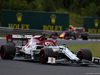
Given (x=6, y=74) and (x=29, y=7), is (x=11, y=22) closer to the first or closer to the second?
(x=29, y=7)

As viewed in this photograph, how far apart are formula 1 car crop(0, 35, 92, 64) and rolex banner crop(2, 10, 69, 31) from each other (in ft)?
66.6

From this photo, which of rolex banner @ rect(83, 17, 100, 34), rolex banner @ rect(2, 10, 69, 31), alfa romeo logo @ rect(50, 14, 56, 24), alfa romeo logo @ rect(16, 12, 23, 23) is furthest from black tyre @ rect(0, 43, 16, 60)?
rolex banner @ rect(83, 17, 100, 34)

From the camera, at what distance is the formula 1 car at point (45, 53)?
12.6m

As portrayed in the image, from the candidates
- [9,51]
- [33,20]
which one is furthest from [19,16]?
[9,51]

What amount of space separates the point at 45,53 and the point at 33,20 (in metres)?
24.1

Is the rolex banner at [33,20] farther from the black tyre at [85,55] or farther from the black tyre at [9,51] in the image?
the black tyre at [85,55]

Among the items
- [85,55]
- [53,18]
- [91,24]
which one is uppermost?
[53,18]

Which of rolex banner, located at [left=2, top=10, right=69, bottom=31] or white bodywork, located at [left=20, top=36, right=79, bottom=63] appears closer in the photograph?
white bodywork, located at [left=20, top=36, right=79, bottom=63]

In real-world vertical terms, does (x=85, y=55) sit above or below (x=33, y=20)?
below

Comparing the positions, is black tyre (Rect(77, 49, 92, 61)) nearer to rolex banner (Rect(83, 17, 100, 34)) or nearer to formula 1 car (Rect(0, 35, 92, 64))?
formula 1 car (Rect(0, 35, 92, 64))

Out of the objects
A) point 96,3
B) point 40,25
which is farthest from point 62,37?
point 96,3

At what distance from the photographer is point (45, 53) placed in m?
12.6

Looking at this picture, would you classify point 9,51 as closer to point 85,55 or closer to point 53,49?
point 53,49

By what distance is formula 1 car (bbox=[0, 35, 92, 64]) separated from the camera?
1261 centimetres
